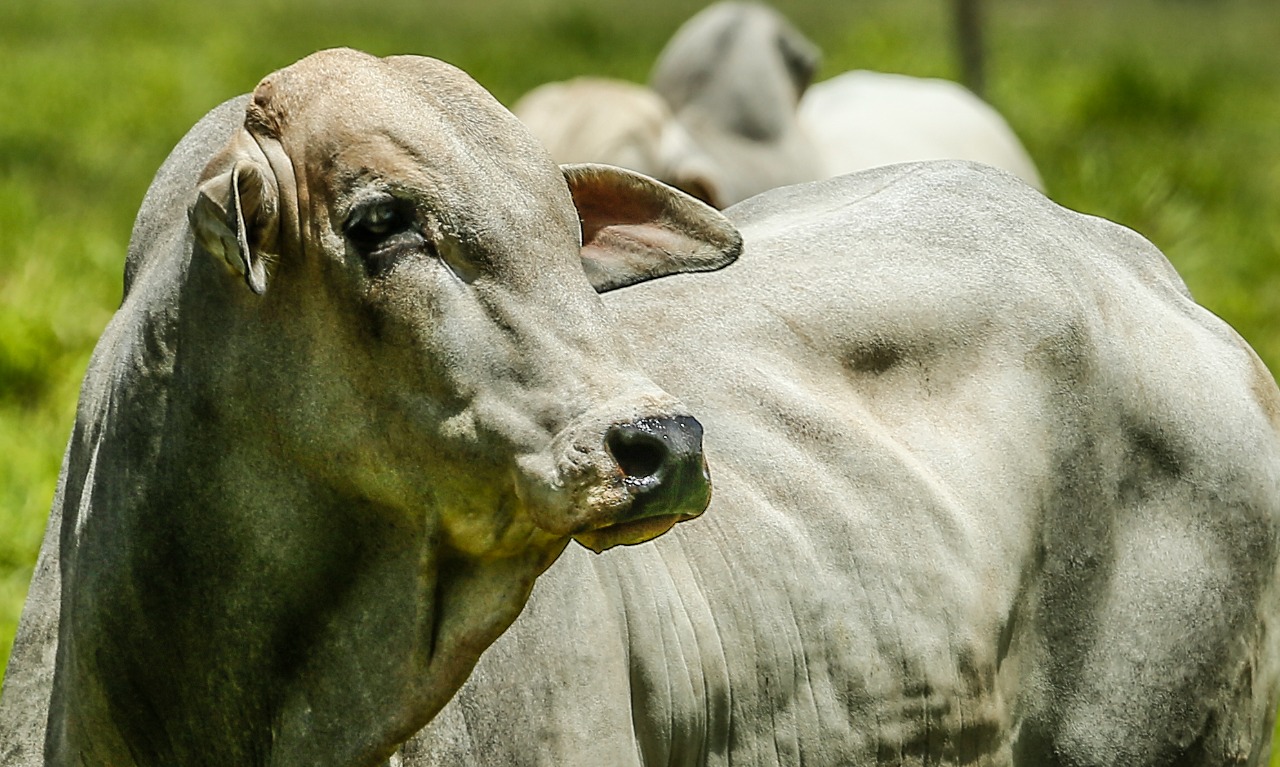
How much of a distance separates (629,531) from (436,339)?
26 cm

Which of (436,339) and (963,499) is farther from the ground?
(436,339)

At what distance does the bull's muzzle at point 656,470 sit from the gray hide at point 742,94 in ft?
15.4

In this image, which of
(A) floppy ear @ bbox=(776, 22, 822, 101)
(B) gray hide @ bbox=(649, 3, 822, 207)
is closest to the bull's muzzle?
(B) gray hide @ bbox=(649, 3, 822, 207)

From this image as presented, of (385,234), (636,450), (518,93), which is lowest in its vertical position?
(518,93)

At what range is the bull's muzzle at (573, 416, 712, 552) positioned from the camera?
5.66ft

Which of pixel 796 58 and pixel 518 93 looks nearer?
pixel 796 58

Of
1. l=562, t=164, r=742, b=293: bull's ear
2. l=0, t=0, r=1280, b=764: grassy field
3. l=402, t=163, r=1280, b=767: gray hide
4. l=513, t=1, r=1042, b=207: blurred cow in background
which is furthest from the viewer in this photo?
l=513, t=1, r=1042, b=207: blurred cow in background

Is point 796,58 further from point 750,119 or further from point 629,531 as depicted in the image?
point 629,531

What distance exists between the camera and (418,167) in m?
1.85

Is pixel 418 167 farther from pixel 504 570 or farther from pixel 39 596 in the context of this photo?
pixel 39 596

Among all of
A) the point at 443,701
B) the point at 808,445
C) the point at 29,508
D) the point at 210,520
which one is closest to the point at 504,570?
the point at 443,701

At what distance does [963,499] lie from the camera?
8.76ft

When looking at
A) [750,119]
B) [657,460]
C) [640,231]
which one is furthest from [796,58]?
[657,460]

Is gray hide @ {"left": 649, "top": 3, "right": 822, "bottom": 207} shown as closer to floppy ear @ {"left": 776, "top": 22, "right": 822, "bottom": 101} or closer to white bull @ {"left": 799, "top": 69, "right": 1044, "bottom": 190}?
floppy ear @ {"left": 776, "top": 22, "right": 822, "bottom": 101}
